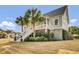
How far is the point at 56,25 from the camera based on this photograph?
233 cm

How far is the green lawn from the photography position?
2.28 m

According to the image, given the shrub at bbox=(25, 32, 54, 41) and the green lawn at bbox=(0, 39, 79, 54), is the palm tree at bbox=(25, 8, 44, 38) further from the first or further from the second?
the green lawn at bbox=(0, 39, 79, 54)

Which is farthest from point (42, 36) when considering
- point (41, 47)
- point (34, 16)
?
point (34, 16)

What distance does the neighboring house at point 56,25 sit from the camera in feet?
7.57

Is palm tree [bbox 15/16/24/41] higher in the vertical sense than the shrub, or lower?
higher

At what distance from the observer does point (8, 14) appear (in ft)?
7.53

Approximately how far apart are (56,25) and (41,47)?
30cm

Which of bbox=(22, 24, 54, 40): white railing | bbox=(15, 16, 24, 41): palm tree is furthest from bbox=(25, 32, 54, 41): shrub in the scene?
bbox=(15, 16, 24, 41): palm tree

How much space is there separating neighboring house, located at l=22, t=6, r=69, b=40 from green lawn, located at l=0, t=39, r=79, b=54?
8cm

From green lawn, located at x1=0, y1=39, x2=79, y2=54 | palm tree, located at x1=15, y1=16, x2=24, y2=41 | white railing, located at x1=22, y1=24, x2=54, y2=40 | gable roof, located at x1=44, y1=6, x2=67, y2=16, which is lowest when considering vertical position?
green lawn, located at x1=0, y1=39, x2=79, y2=54

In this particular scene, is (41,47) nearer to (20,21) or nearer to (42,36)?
(42,36)

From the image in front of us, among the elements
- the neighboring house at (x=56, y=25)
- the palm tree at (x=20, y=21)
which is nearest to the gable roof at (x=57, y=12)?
the neighboring house at (x=56, y=25)

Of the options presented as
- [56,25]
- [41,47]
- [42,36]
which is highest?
[56,25]
